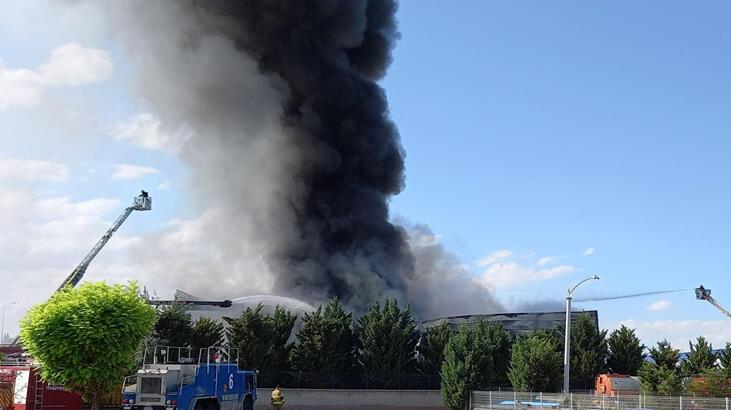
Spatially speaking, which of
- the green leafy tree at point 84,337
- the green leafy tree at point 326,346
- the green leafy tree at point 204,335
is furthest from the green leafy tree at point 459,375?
the green leafy tree at point 84,337

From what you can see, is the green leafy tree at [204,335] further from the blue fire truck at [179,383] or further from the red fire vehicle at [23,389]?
the red fire vehicle at [23,389]

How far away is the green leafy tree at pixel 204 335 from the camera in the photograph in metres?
47.9

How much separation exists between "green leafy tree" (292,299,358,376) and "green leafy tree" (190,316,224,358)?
201 inches

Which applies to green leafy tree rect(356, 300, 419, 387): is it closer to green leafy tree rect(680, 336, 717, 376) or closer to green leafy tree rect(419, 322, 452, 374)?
green leafy tree rect(419, 322, 452, 374)

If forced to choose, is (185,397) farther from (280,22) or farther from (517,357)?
(280,22)

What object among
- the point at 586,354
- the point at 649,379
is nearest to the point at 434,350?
the point at 586,354

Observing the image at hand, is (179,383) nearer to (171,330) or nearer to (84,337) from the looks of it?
(84,337)

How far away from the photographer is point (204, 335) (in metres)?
48.2

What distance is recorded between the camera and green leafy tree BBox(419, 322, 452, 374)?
5088cm

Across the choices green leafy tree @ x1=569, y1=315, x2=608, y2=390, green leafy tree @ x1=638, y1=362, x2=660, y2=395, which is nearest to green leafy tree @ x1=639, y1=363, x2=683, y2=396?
green leafy tree @ x1=638, y1=362, x2=660, y2=395

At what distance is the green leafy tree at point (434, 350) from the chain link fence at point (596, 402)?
510 inches

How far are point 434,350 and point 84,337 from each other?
94.9 feet

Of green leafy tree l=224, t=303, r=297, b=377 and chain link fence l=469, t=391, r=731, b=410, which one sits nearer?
chain link fence l=469, t=391, r=731, b=410

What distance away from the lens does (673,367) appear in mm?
47719
